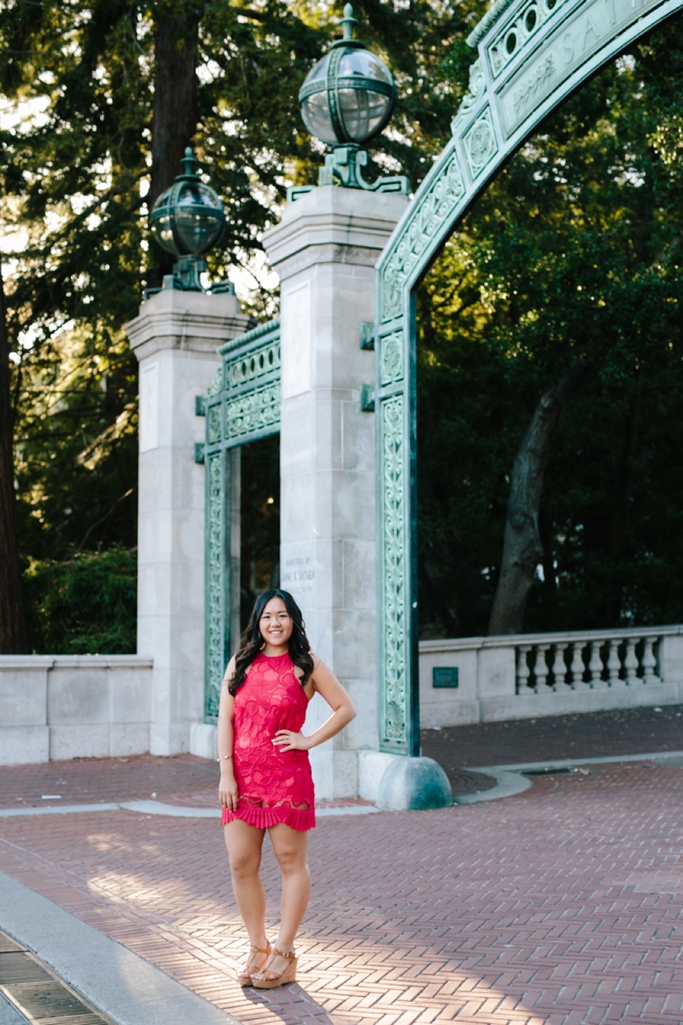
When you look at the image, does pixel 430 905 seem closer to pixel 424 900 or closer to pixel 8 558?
pixel 424 900

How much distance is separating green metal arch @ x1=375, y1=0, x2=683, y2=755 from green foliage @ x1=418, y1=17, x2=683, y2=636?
561cm

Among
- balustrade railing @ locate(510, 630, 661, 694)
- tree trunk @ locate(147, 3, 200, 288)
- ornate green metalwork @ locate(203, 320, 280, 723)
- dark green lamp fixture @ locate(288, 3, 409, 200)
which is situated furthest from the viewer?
tree trunk @ locate(147, 3, 200, 288)

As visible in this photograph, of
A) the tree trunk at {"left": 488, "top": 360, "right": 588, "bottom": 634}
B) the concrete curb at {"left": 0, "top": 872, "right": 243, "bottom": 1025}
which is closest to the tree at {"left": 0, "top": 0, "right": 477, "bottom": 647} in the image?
the tree trunk at {"left": 488, "top": 360, "right": 588, "bottom": 634}

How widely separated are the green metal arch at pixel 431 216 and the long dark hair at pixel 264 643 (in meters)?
4.36

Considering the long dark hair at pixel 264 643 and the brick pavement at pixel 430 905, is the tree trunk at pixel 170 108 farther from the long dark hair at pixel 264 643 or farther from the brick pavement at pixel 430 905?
the long dark hair at pixel 264 643

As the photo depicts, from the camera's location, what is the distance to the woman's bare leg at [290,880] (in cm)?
480

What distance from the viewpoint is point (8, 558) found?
1495 centimetres

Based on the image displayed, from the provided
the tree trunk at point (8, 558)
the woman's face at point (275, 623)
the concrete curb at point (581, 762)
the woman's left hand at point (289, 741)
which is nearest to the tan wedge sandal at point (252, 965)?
the woman's left hand at point (289, 741)

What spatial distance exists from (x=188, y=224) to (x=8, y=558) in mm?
4967

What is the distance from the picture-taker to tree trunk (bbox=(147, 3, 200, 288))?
1805 centimetres

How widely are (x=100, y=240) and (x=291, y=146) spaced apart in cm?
339

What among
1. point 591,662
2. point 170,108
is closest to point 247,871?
point 591,662

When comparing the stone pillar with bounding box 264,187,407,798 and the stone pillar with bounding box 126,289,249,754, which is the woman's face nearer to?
the stone pillar with bounding box 264,187,407,798

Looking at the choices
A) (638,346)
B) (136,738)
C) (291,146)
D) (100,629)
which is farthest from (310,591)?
(291,146)
